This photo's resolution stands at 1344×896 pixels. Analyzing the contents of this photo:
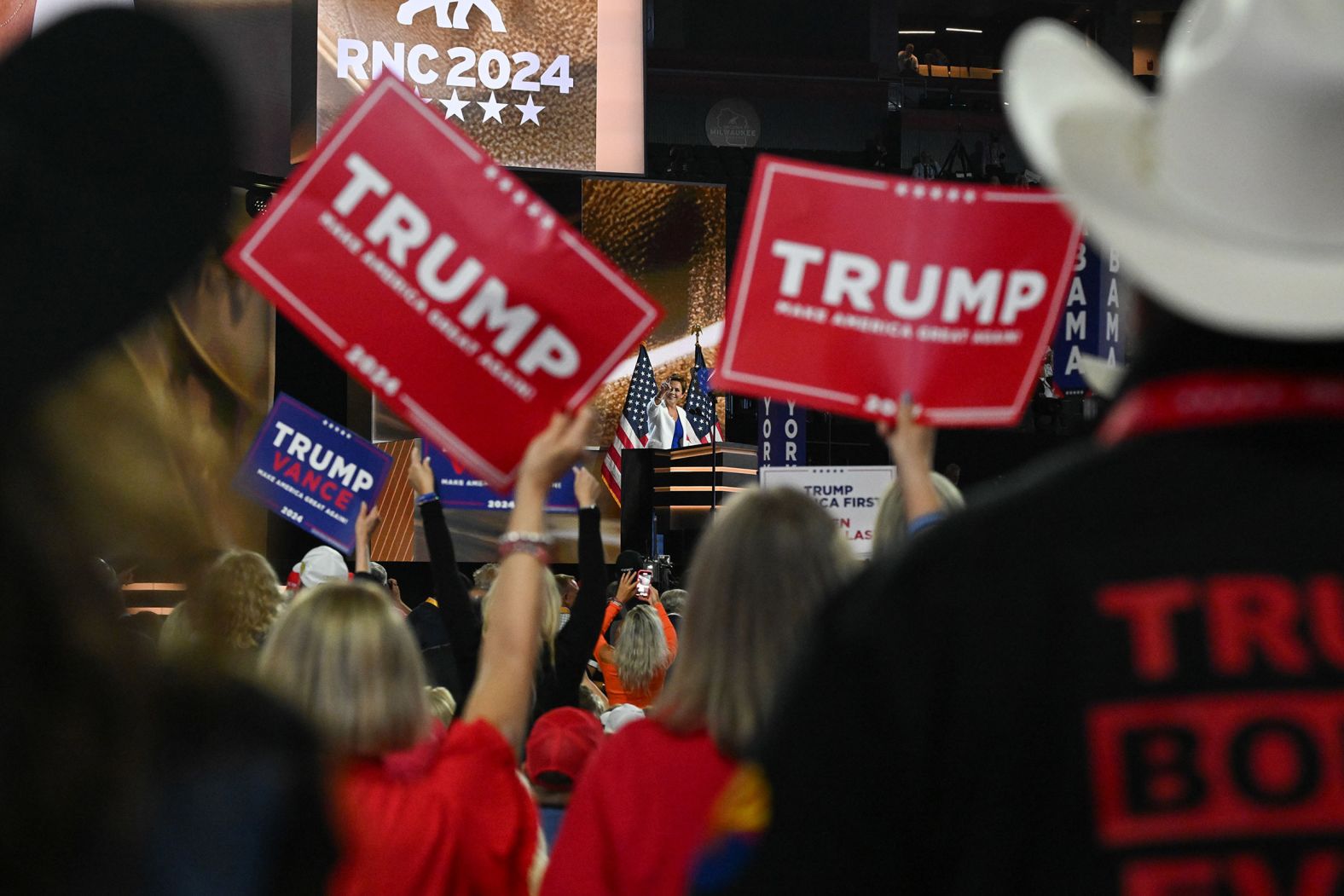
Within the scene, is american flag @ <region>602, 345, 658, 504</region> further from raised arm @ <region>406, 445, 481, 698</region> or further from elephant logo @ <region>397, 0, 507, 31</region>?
raised arm @ <region>406, 445, 481, 698</region>

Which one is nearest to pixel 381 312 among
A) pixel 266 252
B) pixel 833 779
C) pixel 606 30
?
pixel 266 252

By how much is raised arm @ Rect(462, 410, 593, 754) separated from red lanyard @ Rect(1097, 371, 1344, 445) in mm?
1508

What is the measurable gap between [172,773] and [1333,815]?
0.77 meters

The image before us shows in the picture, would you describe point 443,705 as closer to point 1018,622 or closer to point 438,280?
point 438,280

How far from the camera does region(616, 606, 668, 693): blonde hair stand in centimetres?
697

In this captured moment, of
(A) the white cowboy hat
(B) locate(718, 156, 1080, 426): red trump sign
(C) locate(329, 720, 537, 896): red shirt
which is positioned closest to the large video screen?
(B) locate(718, 156, 1080, 426): red trump sign

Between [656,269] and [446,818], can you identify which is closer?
[446,818]

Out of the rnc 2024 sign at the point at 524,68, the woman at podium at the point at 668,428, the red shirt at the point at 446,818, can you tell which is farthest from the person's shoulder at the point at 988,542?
the rnc 2024 sign at the point at 524,68

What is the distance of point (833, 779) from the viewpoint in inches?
42.5

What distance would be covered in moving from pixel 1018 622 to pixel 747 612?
117cm

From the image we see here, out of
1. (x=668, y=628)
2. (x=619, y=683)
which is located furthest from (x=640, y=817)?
(x=668, y=628)

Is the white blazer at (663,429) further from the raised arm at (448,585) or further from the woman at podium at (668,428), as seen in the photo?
the raised arm at (448,585)

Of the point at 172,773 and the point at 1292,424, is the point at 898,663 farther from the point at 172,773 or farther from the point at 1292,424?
the point at 172,773

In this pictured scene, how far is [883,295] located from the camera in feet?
10.5
